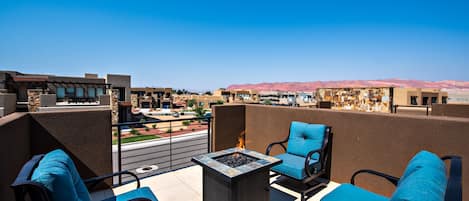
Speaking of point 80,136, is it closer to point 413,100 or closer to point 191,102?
point 413,100

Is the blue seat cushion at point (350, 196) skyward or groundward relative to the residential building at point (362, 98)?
groundward

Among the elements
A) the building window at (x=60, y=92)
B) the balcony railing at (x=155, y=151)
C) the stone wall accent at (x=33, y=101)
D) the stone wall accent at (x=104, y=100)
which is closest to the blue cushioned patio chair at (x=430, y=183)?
the balcony railing at (x=155, y=151)

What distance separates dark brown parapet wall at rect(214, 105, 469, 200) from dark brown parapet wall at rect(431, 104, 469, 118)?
11.9 ft

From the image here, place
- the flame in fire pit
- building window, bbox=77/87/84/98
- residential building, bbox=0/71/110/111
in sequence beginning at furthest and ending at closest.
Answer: building window, bbox=77/87/84/98, residential building, bbox=0/71/110/111, the flame in fire pit

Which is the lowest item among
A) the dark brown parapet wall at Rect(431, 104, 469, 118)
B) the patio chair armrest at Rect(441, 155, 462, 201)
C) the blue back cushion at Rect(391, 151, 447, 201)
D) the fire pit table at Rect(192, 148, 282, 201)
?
the fire pit table at Rect(192, 148, 282, 201)

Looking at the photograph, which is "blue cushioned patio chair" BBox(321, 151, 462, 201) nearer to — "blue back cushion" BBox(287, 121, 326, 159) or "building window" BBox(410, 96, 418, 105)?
"blue back cushion" BBox(287, 121, 326, 159)

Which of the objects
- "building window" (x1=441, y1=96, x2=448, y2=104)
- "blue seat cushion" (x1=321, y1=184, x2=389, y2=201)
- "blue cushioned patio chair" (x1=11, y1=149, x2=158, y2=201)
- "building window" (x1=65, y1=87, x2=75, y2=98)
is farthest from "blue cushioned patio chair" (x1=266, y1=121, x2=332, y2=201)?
"building window" (x1=441, y1=96, x2=448, y2=104)

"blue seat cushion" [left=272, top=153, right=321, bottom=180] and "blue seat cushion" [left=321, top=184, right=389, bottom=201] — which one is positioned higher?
"blue seat cushion" [left=321, top=184, right=389, bottom=201]

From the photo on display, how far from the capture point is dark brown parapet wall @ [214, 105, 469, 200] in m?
1.97

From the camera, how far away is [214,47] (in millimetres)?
19375

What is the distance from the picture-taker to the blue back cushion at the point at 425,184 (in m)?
0.92

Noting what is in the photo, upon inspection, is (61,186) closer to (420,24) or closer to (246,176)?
(246,176)

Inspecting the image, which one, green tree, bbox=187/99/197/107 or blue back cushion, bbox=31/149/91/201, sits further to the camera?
green tree, bbox=187/99/197/107

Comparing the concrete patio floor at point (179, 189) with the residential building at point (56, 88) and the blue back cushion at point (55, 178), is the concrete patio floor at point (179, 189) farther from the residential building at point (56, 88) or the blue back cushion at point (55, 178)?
the residential building at point (56, 88)
